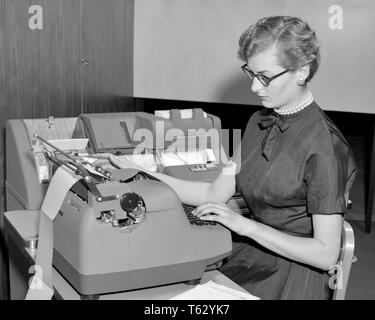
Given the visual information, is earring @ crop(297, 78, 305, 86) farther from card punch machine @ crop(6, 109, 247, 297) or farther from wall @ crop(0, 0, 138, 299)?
wall @ crop(0, 0, 138, 299)

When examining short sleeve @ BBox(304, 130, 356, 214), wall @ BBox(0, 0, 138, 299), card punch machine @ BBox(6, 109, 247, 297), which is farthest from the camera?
wall @ BBox(0, 0, 138, 299)

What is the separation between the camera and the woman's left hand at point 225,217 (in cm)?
159

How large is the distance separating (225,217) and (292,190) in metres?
0.23

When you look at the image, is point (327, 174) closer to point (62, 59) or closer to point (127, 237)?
point (127, 237)

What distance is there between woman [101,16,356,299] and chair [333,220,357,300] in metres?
0.03

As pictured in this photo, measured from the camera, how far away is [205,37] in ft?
10.3

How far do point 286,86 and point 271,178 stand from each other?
285 millimetres

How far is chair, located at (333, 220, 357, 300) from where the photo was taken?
1.60 m

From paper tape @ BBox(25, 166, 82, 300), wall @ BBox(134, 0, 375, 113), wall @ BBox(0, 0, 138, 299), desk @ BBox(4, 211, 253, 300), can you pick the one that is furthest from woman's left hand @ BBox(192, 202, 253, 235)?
wall @ BBox(134, 0, 375, 113)

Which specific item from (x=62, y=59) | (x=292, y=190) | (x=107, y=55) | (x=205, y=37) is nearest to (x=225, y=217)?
(x=292, y=190)

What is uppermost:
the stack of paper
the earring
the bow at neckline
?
the earring

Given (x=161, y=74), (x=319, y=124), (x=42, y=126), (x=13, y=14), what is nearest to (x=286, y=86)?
(x=319, y=124)

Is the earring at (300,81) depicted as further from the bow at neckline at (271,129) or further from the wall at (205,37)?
the wall at (205,37)
